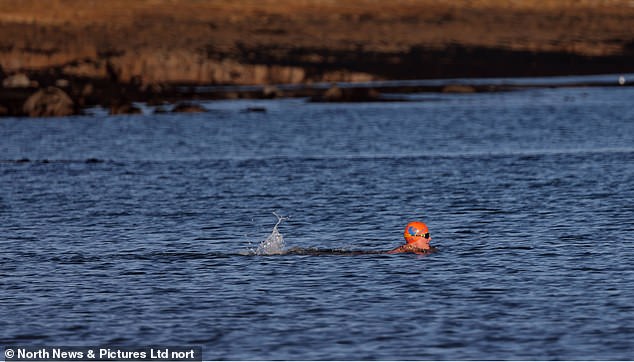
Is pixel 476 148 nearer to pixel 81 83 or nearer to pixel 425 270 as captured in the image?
pixel 425 270

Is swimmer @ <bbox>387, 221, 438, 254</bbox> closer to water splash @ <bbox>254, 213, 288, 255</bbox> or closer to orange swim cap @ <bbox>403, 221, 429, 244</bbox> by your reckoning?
orange swim cap @ <bbox>403, 221, 429, 244</bbox>

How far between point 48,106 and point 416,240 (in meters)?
90.6

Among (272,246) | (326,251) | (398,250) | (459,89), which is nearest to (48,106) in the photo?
(459,89)

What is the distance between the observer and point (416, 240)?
29750 mm

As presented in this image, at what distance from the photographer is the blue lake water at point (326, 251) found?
2112 centimetres

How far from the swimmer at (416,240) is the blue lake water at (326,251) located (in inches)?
21.7

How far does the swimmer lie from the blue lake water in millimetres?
552

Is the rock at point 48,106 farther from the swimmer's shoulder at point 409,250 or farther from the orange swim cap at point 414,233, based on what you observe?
the orange swim cap at point 414,233

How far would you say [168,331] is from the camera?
70.7 feet

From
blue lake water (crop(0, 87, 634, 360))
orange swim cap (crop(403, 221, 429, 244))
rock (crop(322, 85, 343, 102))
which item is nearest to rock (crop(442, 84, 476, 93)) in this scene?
rock (crop(322, 85, 343, 102))

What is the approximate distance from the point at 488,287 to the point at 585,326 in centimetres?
409

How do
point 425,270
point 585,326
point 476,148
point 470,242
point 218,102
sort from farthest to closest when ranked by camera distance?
point 218,102 < point 476,148 < point 470,242 < point 425,270 < point 585,326

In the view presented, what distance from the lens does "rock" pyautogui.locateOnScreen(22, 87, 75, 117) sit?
116 metres

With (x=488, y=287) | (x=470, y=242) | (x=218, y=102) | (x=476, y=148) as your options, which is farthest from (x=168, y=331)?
(x=218, y=102)
